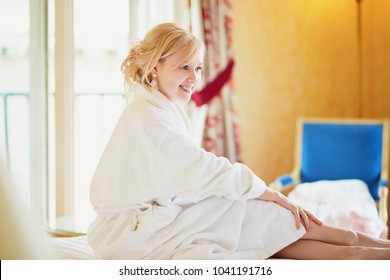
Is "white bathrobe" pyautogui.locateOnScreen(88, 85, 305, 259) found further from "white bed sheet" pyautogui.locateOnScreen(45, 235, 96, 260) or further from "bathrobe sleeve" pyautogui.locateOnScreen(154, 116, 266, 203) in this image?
"white bed sheet" pyautogui.locateOnScreen(45, 235, 96, 260)

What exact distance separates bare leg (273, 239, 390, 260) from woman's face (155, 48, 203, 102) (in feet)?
1.97

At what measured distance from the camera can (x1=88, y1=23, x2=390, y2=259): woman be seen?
175 centimetres

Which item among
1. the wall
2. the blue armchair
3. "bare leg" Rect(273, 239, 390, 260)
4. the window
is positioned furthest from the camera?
the wall

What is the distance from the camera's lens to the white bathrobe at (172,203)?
1.75 m

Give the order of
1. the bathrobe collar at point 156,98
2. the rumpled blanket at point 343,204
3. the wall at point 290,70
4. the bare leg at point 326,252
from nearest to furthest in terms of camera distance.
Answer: the bare leg at point 326,252 → the bathrobe collar at point 156,98 → the rumpled blanket at point 343,204 → the wall at point 290,70

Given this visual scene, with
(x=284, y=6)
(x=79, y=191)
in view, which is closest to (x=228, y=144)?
(x=284, y=6)

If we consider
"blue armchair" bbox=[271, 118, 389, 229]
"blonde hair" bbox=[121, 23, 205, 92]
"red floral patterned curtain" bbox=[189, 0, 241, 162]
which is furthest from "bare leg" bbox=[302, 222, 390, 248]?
"red floral patterned curtain" bbox=[189, 0, 241, 162]

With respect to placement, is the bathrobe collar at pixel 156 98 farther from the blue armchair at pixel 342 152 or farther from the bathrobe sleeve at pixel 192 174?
the blue armchair at pixel 342 152

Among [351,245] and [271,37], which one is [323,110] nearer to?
[271,37]

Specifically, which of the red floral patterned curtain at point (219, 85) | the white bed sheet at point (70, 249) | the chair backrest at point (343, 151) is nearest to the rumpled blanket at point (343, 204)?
the chair backrest at point (343, 151)

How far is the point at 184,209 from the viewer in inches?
72.2

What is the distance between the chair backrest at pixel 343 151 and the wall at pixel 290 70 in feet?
1.07
